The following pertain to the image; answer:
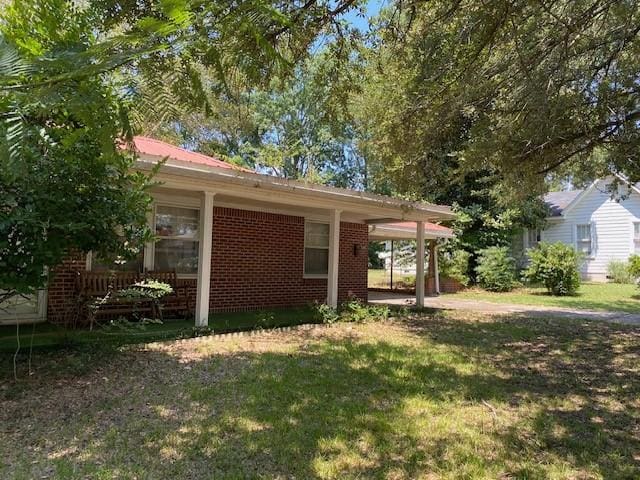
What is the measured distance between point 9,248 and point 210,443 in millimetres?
2785

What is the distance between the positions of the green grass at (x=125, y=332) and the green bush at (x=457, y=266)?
11.2m

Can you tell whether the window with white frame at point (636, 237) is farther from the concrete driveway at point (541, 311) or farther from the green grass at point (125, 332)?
the green grass at point (125, 332)

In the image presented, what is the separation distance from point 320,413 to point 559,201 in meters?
25.7

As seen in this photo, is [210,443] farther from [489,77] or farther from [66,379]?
[489,77]

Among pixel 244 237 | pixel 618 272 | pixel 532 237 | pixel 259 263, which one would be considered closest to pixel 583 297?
pixel 618 272

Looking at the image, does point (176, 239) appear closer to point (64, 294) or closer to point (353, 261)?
point (64, 294)

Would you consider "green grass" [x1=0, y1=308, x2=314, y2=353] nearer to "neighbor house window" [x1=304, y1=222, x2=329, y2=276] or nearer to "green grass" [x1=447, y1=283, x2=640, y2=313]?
"neighbor house window" [x1=304, y1=222, x2=329, y2=276]

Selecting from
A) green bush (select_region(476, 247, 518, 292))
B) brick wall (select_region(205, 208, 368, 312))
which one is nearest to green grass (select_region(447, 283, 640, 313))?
green bush (select_region(476, 247, 518, 292))

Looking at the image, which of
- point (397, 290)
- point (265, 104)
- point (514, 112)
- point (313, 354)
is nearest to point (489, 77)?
point (514, 112)

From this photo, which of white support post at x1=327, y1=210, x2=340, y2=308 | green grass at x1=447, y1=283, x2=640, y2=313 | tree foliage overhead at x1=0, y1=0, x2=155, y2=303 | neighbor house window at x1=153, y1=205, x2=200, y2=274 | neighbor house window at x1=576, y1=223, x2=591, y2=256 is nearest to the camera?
tree foliage overhead at x1=0, y1=0, x2=155, y2=303

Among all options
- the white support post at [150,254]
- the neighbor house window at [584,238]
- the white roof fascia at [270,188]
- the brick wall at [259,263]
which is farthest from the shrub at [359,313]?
the neighbor house window at [584,238]

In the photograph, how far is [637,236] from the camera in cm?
2217

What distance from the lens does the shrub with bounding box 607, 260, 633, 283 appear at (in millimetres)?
21228

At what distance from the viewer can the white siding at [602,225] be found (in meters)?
22.4
